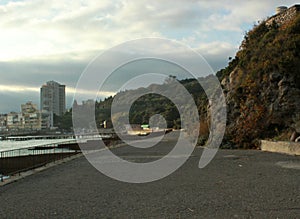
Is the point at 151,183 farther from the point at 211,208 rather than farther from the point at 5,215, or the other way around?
the point at 5,215

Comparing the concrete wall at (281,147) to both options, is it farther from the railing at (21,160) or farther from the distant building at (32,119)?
the distant building at (32,119)

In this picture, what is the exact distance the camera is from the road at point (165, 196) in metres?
7.54

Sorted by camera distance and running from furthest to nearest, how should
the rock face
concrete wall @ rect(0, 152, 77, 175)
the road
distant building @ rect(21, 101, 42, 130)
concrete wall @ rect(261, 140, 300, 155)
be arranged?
distant building @ rect(21, 101, 42, 130), the rock face, concrete wall @ rect(261, 140, 300, 155), concrete wall @ rect(0, 152, 77, 175), the road

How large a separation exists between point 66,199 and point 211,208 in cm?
349

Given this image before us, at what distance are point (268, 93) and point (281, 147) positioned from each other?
7113 millimetres

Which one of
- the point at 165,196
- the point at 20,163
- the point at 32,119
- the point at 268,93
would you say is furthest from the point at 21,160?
the point at 32,119

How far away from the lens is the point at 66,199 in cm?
930

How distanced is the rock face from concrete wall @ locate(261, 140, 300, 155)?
1.09m

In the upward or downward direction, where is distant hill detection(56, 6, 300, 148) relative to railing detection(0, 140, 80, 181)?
upward

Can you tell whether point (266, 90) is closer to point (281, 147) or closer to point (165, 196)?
point (281, 147)

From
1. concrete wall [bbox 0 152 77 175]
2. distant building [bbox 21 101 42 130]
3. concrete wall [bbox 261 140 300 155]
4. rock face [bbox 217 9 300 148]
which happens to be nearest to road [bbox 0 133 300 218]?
concrete wall [bbox 0 152 77 175]

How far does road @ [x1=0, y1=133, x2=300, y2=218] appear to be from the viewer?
24.7ft

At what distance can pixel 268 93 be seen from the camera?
90.1 ft

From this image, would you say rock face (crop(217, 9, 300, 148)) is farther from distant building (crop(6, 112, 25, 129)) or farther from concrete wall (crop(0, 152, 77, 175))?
distant building (crop(6, 112, 25, 129))
